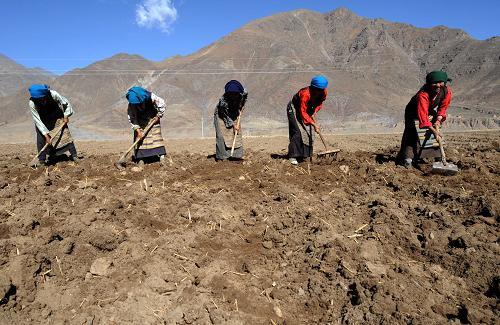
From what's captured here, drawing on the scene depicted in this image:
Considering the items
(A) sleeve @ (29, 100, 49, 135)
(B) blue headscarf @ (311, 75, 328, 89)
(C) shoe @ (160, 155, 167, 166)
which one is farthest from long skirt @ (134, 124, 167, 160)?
(B) blue headscarf @ (311, 75, 328, 89)

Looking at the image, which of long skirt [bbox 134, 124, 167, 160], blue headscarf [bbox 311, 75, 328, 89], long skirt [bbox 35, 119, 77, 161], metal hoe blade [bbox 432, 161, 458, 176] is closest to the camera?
metal hoe blade [bbox 432, 161, 458, 176]

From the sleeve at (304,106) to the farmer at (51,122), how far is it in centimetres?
380

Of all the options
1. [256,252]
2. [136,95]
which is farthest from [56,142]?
[256,252]

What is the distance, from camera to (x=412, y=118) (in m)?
5.58

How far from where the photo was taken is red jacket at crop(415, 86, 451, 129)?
5.19 metres

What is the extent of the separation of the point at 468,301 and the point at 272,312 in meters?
1.29

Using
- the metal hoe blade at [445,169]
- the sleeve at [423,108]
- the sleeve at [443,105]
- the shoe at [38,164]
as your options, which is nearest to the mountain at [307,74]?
the shoe at [38,164]

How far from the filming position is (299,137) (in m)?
6.08

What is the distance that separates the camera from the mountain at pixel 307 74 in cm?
2617

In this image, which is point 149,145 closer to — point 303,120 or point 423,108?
point 303,120

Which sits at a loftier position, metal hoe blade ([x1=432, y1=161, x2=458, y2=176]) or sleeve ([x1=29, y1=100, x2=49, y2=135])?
sleeve ([x1=29, y1=100, x2=49, y2=135])

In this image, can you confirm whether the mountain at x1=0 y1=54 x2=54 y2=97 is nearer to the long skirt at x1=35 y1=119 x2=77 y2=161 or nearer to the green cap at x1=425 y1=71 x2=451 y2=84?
the long skirt at x1=35 y1=119 x2=77 y2=161

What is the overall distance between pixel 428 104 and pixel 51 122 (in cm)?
587

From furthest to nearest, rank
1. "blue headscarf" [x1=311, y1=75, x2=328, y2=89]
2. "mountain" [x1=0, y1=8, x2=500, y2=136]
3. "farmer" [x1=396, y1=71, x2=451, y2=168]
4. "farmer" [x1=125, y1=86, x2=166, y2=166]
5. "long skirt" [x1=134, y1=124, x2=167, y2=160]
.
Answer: "mountain" [x1=0, y1=8, x2=500, y2=136], "long skirt" [x1=134, y1=124, x2=167, y2=160], "farmer" [x1=125, y1=86, x2=166, y2=166], "blue headscarf" [x1=311, y1=75, x2=328, y2=89], "farmer" [x1=396, y1=71, x2=451, y2=168]
